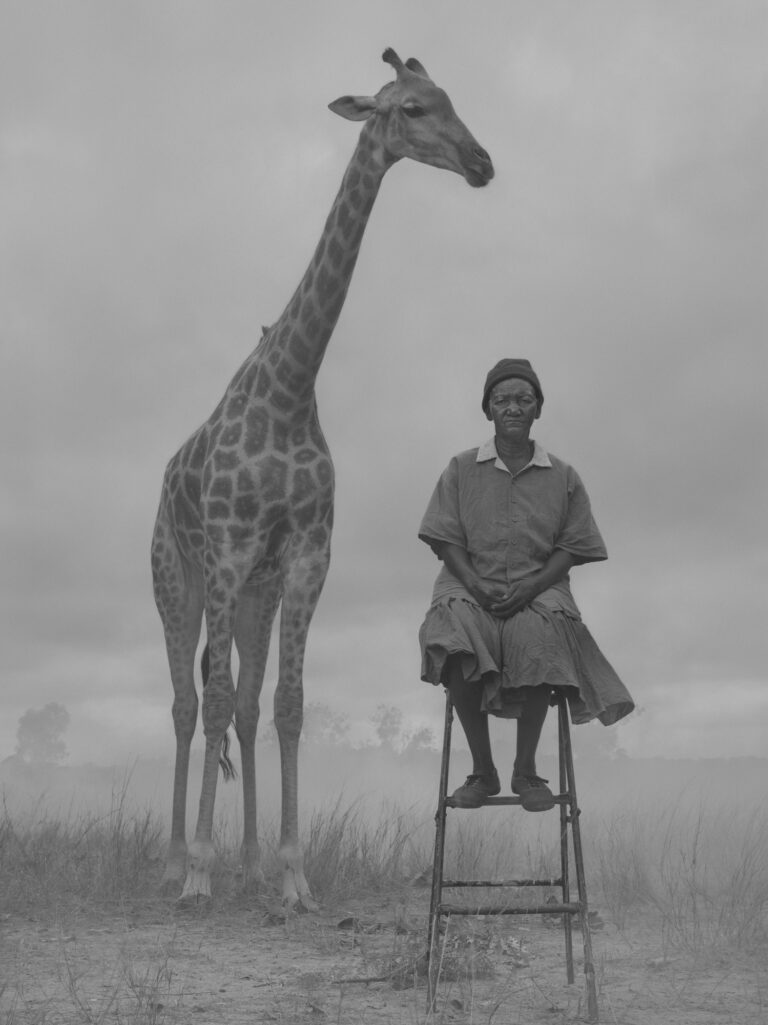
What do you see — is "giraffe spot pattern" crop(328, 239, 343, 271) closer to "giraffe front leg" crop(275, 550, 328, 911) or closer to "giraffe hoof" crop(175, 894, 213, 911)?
"giraffe front leg" crop(275, 550, 328, 911)

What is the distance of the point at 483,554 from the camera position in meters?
4.86

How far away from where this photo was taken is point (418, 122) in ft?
21.6

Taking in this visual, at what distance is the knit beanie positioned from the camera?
4.93 m

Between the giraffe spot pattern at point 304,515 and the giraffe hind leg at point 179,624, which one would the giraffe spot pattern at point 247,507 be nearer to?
the giraffe spot pattern at point 304,515

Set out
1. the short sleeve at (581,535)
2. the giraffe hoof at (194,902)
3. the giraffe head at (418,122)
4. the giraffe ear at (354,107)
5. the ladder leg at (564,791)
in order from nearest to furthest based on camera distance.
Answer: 1. the ladder leg at (564,791)
2. the short sleeve at (581,535)
3. the giraffe head at (418,122)
4. the giraffe hoof at (194,902)
5. the giraffe ear at (354,107)

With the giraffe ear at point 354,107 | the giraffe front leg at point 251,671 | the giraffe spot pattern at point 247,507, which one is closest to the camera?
the giraffe ear at point 354,107

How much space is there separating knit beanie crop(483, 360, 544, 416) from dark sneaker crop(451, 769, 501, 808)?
1571 millimetres

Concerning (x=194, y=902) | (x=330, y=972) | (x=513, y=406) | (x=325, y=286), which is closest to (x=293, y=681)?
(x=194, y=902)

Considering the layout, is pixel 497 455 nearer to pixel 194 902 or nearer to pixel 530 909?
pixel 530 909

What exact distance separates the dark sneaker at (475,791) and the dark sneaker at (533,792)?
11 centimetres

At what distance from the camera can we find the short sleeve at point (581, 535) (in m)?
4.89

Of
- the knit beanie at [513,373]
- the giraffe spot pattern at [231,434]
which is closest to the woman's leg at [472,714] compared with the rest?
the knit beanie at [513,373]

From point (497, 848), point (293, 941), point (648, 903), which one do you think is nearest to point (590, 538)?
point (293, 941)

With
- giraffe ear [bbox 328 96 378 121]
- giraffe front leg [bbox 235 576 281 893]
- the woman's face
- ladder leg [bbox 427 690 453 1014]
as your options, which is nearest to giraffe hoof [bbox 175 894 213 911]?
giraffe front leg [bbox 235 576 281 893]
